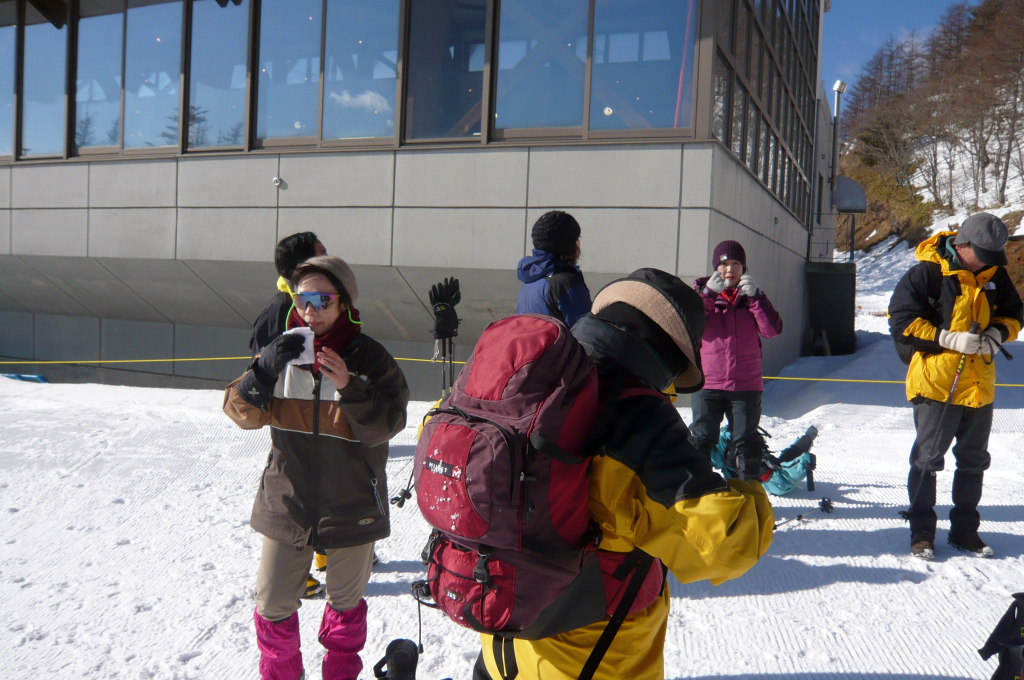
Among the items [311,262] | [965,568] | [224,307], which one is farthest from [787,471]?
[224,307]

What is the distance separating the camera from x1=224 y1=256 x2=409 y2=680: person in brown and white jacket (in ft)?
8.16

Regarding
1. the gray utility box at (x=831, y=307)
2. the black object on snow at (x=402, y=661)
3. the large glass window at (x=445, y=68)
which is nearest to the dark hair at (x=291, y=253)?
the black object on snow at (x=402, y=661)

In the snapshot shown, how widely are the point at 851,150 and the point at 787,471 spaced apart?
164 ft

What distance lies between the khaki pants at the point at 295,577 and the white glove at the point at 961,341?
3429mm

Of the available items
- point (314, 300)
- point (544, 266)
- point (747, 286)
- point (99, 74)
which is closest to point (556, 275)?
point (544, 266)

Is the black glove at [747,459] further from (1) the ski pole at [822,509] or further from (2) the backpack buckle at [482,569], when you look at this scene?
(2) the backpack buckle at [482,569]

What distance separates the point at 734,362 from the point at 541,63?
5.21 metres

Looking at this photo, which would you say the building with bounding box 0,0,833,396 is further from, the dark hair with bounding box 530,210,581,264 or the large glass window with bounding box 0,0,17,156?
the dark hair with bounding box 530,210,581,264

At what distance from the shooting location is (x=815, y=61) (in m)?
18.6

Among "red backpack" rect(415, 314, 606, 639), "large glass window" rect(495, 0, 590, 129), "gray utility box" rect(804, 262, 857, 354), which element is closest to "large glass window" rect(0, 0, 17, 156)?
"large glass window" rect(495, 0, 590, 129)

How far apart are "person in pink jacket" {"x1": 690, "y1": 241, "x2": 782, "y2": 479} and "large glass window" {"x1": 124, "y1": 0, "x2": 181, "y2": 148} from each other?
902 centimetres

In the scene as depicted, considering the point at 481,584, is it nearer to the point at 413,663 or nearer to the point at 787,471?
the point at 413,663

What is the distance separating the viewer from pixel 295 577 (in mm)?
2527

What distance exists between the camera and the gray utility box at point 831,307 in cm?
1745
